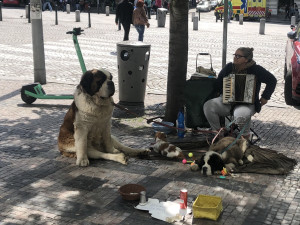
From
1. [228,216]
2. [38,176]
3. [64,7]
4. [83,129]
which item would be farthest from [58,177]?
[64,7]

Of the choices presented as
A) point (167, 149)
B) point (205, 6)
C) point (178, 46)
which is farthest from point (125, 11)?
point (205, 6)

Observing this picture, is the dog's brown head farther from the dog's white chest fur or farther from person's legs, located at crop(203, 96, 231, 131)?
person's legs, located at crop(203, 96, 231, 131)

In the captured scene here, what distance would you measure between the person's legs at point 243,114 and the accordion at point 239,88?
9 cm

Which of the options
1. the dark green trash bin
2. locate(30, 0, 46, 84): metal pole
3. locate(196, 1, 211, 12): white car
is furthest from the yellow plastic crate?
locate(196, 1, 211, 12): white car

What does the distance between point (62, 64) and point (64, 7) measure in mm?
28007

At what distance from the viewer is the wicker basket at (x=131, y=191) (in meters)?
5.28

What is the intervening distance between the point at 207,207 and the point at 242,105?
2.47 metres

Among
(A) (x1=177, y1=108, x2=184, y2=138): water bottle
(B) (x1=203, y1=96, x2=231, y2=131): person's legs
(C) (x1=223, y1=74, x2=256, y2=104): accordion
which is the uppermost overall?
(C) (x1=223, y1=74, x2=256, y2=104): accordion

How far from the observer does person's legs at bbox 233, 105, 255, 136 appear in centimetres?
685

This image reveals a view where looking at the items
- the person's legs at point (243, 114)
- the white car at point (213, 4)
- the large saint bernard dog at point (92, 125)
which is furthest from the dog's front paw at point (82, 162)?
the white car at point (213, 4)

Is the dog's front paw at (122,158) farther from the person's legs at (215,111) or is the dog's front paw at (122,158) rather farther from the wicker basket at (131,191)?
the person's legs at (215,111)

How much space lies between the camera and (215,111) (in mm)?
7172

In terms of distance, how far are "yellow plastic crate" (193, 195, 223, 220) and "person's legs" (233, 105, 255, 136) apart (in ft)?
6.62

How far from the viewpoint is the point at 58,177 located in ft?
19.9
